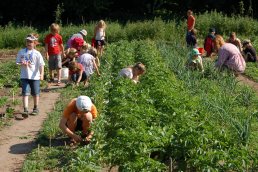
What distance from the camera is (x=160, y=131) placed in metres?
6.53

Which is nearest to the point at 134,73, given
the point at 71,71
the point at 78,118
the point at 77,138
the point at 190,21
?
the point at 71,71

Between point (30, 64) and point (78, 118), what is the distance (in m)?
2.31

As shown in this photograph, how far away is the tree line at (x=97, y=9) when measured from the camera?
1185 inches

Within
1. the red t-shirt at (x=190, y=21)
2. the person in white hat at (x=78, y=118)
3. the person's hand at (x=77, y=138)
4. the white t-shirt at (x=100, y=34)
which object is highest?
the red t-shirt at (x=190, y=21)

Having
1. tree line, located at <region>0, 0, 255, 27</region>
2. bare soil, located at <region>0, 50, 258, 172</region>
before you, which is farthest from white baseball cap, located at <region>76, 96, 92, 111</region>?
tree line, located at <region>0, 0, 255, 27</region>

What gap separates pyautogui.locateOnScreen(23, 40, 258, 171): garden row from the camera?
5.85m

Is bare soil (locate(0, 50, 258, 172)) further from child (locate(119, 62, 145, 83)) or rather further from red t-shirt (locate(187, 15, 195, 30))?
red t-shirt (locate(187, 15, 195, 30))

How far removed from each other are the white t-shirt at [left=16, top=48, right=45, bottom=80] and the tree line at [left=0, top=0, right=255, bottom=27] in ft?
66.3

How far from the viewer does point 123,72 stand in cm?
1050

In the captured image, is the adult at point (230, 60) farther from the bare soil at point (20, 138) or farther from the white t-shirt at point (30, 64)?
the white t-shirt at point (30, 64)

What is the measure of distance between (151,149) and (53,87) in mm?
6707

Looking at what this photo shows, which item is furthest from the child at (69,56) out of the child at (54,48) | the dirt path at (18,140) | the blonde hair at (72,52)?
the dirt path at (18,140)

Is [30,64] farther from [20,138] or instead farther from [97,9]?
[97,9]

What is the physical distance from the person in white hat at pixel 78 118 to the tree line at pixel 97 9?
22.2m
